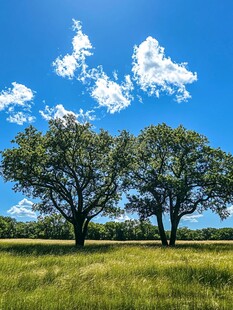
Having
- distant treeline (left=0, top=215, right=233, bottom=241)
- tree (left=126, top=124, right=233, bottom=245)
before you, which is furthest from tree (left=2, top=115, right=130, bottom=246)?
distant treeline (left=0, top=215, right=233, bottom=241)

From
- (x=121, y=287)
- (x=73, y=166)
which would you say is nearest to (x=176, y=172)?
(x=73, y=166)

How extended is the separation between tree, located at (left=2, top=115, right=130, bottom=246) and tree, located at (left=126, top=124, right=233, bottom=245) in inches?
132

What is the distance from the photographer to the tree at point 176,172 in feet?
133

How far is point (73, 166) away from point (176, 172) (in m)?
14.3

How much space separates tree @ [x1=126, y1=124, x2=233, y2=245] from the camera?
40406 mm

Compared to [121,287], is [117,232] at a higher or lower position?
higher

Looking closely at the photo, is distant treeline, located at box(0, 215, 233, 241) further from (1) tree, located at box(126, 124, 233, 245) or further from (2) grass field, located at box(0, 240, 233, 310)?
(2) grass field, located at box(0, 240, 233, 310)

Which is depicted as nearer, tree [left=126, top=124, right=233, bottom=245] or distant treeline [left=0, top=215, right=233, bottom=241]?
tree [left=126, top=124, right=233, bottom=245]

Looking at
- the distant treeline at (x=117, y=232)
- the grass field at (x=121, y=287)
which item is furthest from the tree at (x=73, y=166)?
the distant treeline at (x=117, y=232)

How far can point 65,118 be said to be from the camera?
38188 mm

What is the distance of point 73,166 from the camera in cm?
3809

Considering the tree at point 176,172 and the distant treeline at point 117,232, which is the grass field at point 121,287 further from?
the distant treeline at point 117,232

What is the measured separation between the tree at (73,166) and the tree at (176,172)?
3.37m

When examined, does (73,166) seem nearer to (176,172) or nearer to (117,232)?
(176,172)
